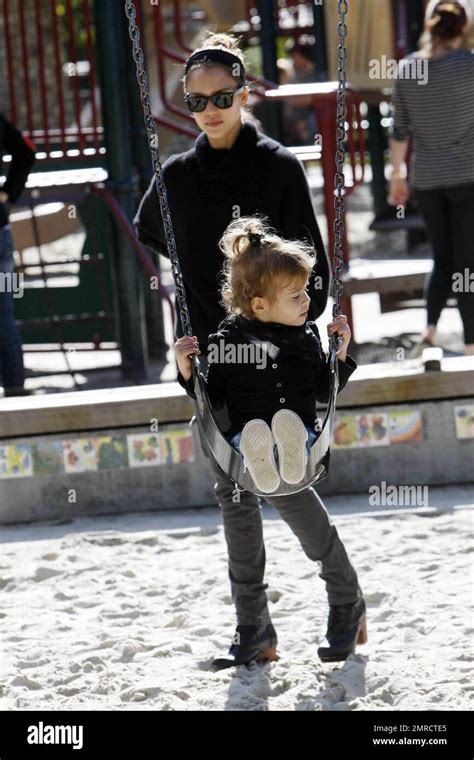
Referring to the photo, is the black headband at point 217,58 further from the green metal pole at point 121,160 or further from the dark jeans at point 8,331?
the green metal pole at point 121,160

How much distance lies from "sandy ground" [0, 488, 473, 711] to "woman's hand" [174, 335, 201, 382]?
2.91ft

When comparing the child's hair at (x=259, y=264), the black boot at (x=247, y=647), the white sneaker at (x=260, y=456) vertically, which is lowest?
the black boot at (x=247, y=647)

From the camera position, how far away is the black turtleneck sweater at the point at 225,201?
12.5 feet

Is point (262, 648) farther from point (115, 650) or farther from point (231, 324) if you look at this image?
point (231, 324)

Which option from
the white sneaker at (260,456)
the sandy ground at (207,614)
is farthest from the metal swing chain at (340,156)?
the sandy ground at (207,614)

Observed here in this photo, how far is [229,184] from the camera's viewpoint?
383cm

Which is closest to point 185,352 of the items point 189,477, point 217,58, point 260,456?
point 260,456

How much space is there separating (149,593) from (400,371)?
1.55m

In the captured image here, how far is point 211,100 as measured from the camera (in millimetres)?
3775

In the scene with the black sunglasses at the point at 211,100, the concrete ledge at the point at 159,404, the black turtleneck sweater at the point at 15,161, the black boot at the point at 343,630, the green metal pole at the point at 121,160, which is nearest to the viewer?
the black sunglasses at the point at 211,100

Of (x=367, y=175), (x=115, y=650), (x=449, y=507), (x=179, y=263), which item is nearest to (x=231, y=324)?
(x=179, y=263)

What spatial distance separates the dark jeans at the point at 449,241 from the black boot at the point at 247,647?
9.26 ft

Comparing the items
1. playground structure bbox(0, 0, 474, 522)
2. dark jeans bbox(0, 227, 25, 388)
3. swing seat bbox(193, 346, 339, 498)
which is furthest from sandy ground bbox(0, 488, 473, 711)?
dark jeans bbox(0, 227, 25, 388)
